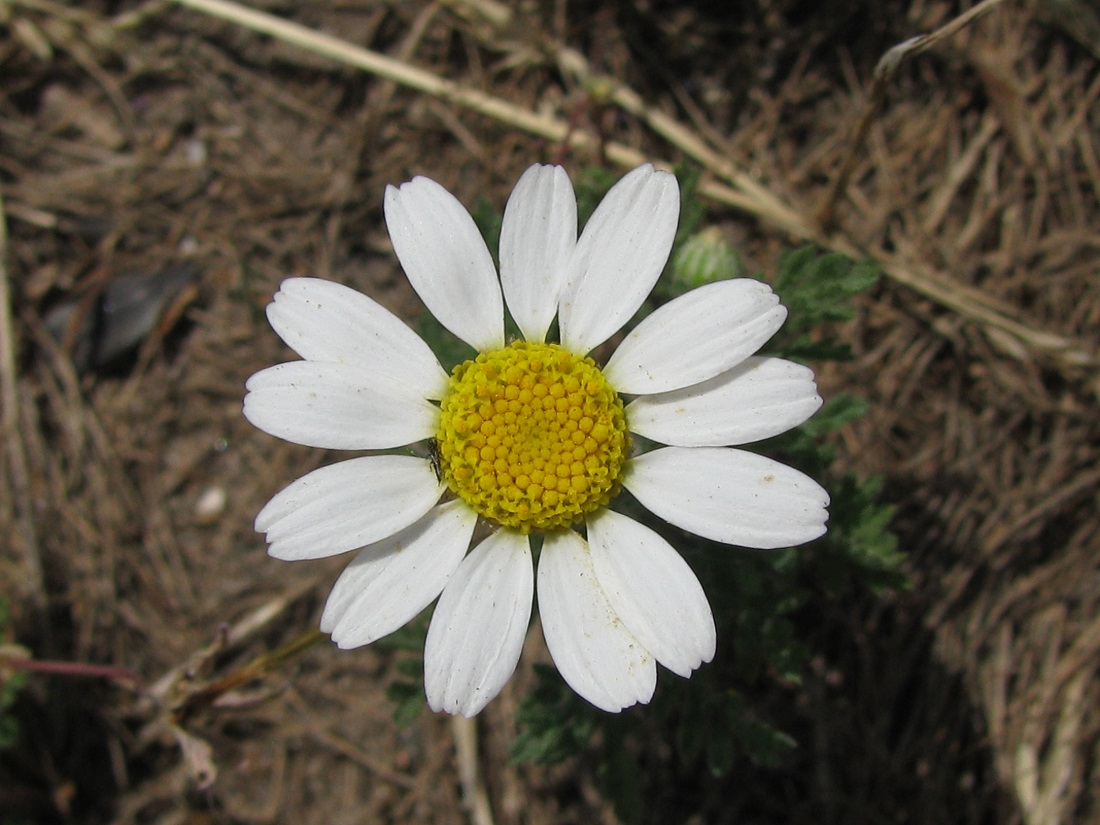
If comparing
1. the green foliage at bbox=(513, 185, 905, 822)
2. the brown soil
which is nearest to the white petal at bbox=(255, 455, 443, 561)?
the green foliage at bbox=(513, 185, 905, 822)

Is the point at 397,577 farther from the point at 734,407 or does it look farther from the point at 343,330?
the point at 734,407

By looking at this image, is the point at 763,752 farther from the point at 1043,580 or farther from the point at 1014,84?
the point at 1014,84

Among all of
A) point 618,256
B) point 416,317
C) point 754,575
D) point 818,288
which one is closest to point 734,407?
point 618,256

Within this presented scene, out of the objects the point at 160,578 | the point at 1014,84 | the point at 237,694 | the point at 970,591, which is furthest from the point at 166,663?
the point at 1014,84

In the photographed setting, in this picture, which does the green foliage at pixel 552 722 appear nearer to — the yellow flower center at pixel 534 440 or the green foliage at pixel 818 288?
the yellow flower center at pixel 534 440

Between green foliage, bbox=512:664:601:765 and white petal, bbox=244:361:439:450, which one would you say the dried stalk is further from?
green foliage, bbox=512:664:601:765

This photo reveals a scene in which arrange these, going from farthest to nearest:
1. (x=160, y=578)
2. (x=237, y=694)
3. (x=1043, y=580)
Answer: (x=160, y=578) < (x=1043, y=580) < (x=237, y=694)
